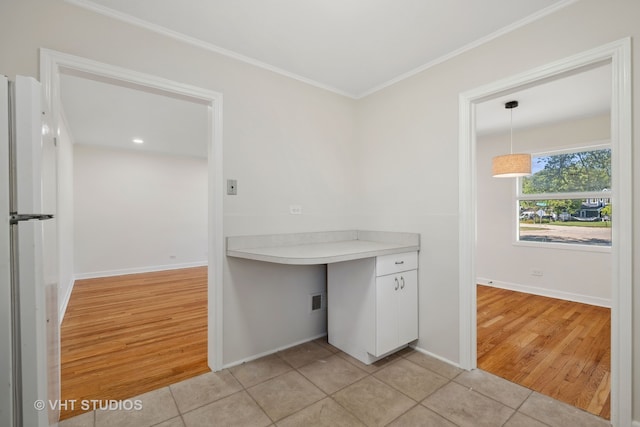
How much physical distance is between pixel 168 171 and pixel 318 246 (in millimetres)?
4972

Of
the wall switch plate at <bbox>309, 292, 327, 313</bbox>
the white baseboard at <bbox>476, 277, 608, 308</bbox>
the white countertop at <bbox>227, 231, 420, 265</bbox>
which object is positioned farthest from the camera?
the white baseboard at <bbox>476, 277, 608, 308</bbox>

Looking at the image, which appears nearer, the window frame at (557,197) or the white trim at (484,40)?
the white trim at (484,40)

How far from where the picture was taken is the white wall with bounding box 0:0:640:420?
5.56ft

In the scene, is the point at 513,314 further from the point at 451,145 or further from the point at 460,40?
the point at 460,40

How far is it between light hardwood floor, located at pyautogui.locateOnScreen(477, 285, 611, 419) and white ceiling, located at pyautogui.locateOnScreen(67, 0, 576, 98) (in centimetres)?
240

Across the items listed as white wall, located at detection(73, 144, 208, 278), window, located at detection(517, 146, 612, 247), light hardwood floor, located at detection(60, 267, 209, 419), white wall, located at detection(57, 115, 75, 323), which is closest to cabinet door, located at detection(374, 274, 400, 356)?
light hardwood floor, located at detection(60, 267, 209, 419)

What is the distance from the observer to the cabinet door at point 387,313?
2230 millimetres

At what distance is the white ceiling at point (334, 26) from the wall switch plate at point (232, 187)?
97 cm

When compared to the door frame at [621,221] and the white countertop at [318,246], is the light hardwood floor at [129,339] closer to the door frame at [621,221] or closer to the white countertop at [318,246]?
the white countertop at [318,246]

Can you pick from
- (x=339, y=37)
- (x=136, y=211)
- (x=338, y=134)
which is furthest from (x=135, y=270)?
(x=339, y=37)

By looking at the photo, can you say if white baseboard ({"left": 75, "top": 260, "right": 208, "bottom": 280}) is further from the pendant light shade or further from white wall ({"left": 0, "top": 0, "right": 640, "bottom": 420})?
the pendant light shade

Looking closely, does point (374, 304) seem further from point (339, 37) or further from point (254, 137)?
point (339, 37)

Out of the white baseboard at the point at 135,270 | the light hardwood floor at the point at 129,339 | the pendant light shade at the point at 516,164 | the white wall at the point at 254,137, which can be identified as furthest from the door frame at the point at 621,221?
the white baseboard at the point at 135,270

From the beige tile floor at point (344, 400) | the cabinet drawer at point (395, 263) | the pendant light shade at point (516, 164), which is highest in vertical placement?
the pendant light shade at point (516, 164)
